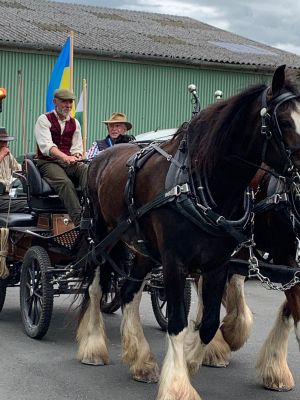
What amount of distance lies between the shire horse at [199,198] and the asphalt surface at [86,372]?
1.01 ft

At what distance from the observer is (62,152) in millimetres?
7484

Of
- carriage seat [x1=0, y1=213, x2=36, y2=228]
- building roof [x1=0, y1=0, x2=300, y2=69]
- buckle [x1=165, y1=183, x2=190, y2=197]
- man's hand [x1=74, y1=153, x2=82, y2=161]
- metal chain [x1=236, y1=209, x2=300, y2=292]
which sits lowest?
carriage seat [x1=0, y1=213, x2=36, y2=228]

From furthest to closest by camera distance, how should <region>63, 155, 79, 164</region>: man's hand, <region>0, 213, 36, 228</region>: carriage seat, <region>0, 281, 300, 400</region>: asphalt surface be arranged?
<region>0, 213, 36, 228</region>: carriage seat
<region>63, 155, 79, 164</region>: man's hand
<region>0, 281, 300, 400</region>: asphalt surface

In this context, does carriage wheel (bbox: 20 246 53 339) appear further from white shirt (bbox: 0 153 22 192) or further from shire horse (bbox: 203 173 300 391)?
shire horse (bbox: 203 173 300 391)

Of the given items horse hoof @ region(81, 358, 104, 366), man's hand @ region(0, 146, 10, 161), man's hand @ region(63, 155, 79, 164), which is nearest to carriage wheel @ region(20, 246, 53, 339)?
horse hoof @ region(81, 358, 104, 366)

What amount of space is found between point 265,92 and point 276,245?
130 centimetres

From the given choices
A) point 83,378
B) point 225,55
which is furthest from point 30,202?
point 225,55

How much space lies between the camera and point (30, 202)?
7.64 meters

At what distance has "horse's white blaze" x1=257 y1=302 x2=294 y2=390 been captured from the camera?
5770 millimetres

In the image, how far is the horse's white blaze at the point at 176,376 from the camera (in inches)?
200

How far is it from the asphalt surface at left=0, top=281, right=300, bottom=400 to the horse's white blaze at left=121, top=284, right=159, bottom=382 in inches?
3.7

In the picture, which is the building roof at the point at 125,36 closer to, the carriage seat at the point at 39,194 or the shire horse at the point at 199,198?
the carriage seat at the point at 39,194

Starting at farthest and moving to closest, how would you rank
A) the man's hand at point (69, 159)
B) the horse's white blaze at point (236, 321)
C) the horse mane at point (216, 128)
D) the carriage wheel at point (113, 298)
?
the man's hand at point (69, 159) → the carriage wheel at point (113, 298) → the horse's white blaze at point (236, 321) → the horse mane at point (216, 128)

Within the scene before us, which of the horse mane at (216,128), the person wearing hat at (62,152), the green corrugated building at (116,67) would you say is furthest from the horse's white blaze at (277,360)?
the green corrugated building at (116,67)
